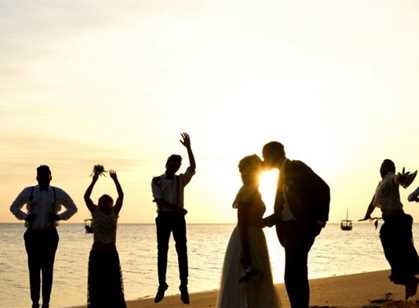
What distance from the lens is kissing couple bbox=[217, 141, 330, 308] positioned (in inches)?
419

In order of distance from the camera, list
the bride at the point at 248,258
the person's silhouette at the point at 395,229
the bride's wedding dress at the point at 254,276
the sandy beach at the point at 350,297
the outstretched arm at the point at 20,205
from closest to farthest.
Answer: the bride at the point at 248,258 → the bride's wedding dress at the point at 254,276 → the outstretched arm at the point at 20,205 → the sandy beach at the point at 350,297 → the person's silhouette at the point at 395,229

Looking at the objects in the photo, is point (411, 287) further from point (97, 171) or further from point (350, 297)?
point (97, 171)

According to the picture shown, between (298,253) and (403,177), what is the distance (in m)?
4.83

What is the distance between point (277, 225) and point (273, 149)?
Answer: 44.5 inches

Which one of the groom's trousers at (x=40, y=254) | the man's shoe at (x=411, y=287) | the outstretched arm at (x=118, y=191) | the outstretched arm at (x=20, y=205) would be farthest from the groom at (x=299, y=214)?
the man's shoe at (x=411, y=287)

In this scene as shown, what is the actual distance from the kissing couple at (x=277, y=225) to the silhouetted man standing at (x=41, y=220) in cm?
414

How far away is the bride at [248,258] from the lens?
10578mm

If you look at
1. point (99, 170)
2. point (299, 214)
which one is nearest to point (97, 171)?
point (99, 170)

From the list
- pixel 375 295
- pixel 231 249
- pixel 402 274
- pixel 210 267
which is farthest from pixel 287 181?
pixel 210 267

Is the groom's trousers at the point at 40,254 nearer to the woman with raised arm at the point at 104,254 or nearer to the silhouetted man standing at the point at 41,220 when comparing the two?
the silhouetted man standing at the point at 41,220

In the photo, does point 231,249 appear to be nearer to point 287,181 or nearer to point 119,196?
point 287,181

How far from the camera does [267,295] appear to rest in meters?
10.8

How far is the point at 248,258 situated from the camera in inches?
416

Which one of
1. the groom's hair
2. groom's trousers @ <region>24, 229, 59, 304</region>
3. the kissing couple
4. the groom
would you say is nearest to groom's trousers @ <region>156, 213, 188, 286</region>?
groom's trousers @ <region>24, 229, 59, 304</region>
